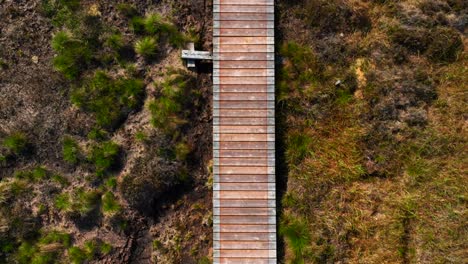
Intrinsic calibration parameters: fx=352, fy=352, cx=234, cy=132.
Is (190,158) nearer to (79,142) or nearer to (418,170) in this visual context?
(79,142)

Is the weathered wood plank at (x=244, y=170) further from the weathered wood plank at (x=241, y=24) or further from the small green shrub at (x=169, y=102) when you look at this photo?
the weathered wood plank at (x=241, y=24)

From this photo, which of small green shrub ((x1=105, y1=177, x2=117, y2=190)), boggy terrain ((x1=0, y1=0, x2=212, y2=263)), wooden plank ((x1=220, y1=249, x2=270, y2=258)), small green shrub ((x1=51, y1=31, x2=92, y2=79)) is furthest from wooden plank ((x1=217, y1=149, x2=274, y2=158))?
small green shrub ((x1=51, y1=31, x2=92, y2=79))

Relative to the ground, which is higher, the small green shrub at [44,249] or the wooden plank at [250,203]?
the wooden plank at [250,203]

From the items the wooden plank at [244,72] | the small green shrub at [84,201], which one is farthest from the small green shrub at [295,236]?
the small green shrub at [84,201]

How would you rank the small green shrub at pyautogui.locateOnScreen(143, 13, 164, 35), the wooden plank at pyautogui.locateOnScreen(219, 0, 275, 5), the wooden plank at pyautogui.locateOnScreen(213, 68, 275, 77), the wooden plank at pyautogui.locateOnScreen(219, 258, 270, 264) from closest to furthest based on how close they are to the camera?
the wooden plank at pyautogui.locateOnScreen(219, 258, 270, 264) < the wooden plank at pyautogui.locateOnScreen(213, 68, 275, 77) < the wooden plank at pyautogui.locateOnScreen(219, 0, 275, 5) < the small green shrub at pyautogui.locateOnScreen(143, 13, 164, 35)

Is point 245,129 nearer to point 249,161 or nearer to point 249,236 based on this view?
point 249,161

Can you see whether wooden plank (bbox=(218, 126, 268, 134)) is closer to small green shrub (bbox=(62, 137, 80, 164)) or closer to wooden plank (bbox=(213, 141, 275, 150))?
wooden plank (bbox=(213, 141, 275, 150))

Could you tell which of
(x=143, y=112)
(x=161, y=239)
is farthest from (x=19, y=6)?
(x=161, y=239)
